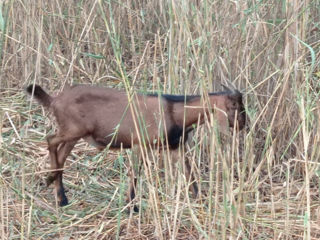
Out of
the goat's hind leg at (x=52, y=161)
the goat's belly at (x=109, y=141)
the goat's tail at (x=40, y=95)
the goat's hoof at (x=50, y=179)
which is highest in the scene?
the goat's tail at (x=40, y=95)

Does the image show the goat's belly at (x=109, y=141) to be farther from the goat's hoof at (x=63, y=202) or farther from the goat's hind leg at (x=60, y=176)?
the goat's hoof at (x=63, y=202)

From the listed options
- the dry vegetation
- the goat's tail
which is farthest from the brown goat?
the dry vegetation

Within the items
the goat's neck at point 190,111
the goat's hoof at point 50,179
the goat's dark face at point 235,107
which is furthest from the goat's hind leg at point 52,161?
the goat's dark face at point 235,107

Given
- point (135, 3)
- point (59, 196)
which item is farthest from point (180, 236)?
point (135, 3)

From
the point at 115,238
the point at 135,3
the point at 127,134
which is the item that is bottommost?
the point at 115,238

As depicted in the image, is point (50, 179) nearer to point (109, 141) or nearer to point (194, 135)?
point (109, 141)

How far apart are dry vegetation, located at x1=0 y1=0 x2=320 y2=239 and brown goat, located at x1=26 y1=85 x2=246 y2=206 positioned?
0.37 feet

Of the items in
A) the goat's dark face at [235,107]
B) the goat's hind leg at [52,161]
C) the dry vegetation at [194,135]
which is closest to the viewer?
the dry vegetation at [194,135]

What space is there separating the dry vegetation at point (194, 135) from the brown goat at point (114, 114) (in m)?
0.11

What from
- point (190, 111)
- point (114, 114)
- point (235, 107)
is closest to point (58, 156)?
point (114, 114)

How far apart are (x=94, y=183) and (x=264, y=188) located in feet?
3.11

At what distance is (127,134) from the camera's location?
396 cm

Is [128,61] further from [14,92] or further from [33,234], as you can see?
[33,234]

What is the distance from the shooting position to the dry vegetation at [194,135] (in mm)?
3387
